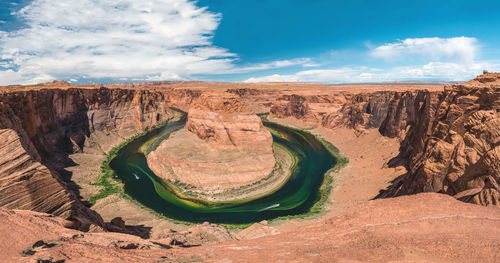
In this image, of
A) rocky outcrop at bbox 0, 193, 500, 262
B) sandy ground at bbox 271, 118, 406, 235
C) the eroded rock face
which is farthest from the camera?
the eroded rock face

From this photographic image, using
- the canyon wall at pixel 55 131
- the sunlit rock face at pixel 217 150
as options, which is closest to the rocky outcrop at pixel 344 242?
the canyon wall at pixel 55 131

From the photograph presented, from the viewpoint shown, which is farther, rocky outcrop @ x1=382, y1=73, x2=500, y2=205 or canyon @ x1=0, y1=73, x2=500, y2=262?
rocky outcrop @ x1=382, y1=73, x2=500, y2=205

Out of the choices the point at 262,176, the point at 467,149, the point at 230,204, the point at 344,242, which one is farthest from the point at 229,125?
the point at 344,242

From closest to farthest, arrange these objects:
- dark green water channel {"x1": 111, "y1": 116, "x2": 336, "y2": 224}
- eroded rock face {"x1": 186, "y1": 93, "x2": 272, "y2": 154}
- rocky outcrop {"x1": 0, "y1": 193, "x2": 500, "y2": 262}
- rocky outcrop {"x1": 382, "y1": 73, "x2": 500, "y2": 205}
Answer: rocky outcrop {"x1": 0, "y1": 193, "x2": 500, "y2": 262}
rocky outcrop {"x1": 382, "y1": 73, "x2": 500, "y2": 205}
dark green water channel {"x1": 111, "y1": 116, "x2": 336, "y2": 224}
eroded rock face {"x1": 186, "y1": 93, "x2": 272, "y2": 154}

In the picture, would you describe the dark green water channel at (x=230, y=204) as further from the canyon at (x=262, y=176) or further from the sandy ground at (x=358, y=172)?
the sandy ground at (x=358, y=172)

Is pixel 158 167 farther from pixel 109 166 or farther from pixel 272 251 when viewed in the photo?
pixel 272 251

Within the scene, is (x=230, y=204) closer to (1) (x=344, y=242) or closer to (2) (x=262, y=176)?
(2) (x=262, y=176)

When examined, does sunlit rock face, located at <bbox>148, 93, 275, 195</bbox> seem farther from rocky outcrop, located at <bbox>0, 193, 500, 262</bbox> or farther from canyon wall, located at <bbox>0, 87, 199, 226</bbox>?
rocky outcrop, located at <bbox>0, 193, 500, 262</bbox>

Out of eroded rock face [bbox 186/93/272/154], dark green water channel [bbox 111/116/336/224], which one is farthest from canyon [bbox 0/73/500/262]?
dark green water channel [bbox 111/116/336/224]
